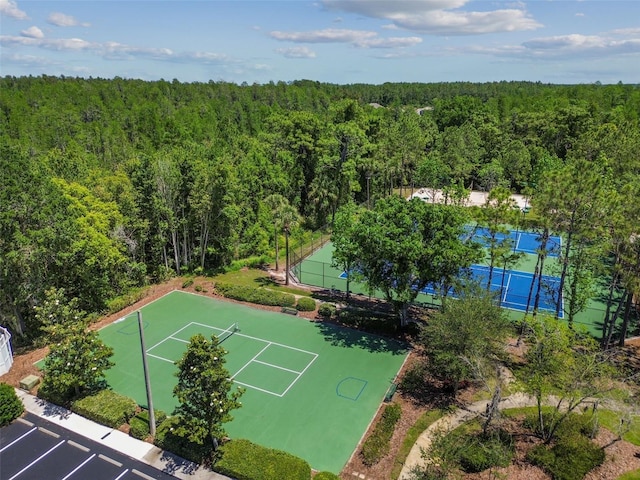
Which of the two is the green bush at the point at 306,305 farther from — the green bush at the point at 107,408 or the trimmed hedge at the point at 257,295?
the green bush at the point at 107,408

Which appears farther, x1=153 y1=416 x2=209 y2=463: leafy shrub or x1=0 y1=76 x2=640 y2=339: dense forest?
x1=0 y1=76 x2=640 y2=339: dense forest

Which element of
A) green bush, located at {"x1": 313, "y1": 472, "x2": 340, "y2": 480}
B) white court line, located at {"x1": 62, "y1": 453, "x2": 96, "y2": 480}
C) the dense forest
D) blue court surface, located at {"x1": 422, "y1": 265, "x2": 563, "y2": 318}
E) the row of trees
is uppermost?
the dense forest

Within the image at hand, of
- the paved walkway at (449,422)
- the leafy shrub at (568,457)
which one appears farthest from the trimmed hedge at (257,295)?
the leafy shrub at (568,457)

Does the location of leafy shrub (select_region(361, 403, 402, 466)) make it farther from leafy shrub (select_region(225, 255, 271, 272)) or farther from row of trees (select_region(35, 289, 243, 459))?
leafy shrub (select_region(225, 255, 271, 272))

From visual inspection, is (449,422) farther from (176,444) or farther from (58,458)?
(58,458)

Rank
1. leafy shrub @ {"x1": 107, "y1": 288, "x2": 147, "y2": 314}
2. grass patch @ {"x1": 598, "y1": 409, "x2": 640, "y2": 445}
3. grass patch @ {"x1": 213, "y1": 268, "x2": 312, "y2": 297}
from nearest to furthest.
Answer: grass patch @ {"x1": 598, "y1": 409, "x2": 640, "y2": 445}, leafy shrub @ {"x1": 107, "y1": 288, "x2": 147, "y2": 314}, grass patch @ {"x1": 213, "y1": 268, "x2": 312, "y2": 297}

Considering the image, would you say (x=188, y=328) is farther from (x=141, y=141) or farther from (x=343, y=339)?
(x=141, y=141)

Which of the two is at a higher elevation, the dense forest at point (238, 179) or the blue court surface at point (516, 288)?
the dense forest at point (238, 179)

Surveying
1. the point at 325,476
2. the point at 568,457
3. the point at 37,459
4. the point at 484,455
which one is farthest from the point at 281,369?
the point at 568,457

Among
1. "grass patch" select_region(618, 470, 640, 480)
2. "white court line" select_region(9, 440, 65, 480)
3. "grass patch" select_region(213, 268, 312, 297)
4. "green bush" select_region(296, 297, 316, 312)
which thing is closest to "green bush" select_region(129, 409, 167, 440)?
"white court line" select_region(9, 440, 65, 480)
